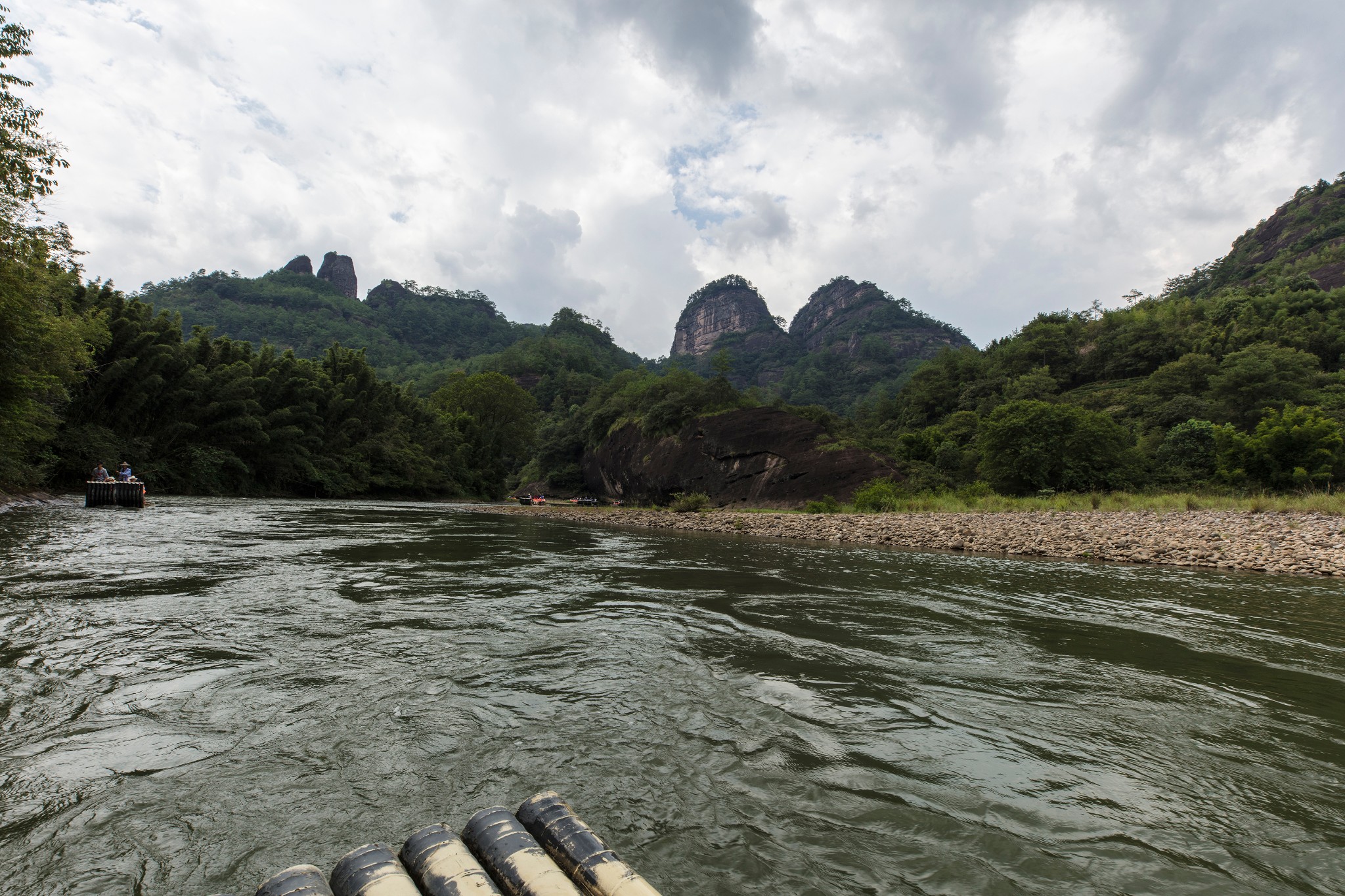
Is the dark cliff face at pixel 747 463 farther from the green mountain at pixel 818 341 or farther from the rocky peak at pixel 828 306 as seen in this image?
the rocky peak at pixel 828 306

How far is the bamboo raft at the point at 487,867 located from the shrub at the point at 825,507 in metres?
27.2

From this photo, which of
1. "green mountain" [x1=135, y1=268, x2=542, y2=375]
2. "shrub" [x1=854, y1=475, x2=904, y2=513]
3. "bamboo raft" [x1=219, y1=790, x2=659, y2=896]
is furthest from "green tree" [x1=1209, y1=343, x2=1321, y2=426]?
"green mountain" [x1=135, y1=268, x2=542, y2=375]

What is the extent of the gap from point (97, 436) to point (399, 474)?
21707 mm

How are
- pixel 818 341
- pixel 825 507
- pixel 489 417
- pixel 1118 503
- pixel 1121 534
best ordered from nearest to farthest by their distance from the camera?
pixel 1121 534 → pixel 1118 503 → pixel 825 507 → pixel 489 417 → pixel 818 341

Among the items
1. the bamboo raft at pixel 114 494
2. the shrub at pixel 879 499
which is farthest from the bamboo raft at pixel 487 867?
the shrub at pixel 879 499

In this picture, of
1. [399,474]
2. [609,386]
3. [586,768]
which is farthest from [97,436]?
[609,386]

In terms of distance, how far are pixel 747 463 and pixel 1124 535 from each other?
26502 millimetres

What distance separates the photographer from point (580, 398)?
83.2m

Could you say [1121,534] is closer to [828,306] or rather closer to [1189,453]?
[1189,453]

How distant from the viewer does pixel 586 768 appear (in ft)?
9.10

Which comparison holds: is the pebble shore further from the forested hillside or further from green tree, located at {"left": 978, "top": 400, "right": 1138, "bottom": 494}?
the forested hillside

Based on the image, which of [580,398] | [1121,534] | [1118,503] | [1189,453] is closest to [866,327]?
[580,398]

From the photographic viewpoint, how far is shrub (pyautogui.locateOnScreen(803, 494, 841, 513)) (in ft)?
93.7

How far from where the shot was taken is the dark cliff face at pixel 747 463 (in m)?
33.7
